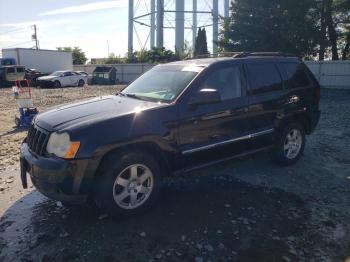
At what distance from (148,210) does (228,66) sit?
2.32 metres

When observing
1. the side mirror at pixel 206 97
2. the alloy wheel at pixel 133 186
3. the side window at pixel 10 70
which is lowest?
the alloy wheel at pixel 133 186

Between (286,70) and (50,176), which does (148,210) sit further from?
(286,70)

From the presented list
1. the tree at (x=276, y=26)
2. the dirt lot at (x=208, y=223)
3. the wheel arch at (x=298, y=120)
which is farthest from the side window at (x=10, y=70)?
the wheel arch at (x=298, y=120)

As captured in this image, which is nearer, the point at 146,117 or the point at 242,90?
the point at 146,117

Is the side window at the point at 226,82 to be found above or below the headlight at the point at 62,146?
above

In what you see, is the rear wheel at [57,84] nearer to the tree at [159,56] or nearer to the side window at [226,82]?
the tree at [159,56]

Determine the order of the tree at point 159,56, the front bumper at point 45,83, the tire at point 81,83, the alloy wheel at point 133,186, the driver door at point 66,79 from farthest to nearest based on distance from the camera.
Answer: the tree at point 159,56 < the tire at point 81,83 < the driver door at point 66,79 < the front bumper at point 45,83 < the alloy wheel at point 133,186

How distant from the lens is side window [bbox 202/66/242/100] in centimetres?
477

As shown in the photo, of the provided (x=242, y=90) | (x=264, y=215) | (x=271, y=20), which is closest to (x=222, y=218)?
(x=264, y=215)

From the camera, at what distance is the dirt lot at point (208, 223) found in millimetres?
3521

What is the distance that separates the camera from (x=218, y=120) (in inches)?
185

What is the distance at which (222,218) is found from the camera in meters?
4.18

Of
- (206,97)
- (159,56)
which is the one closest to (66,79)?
(159,56)

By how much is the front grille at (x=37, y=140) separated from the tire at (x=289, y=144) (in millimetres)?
3646
